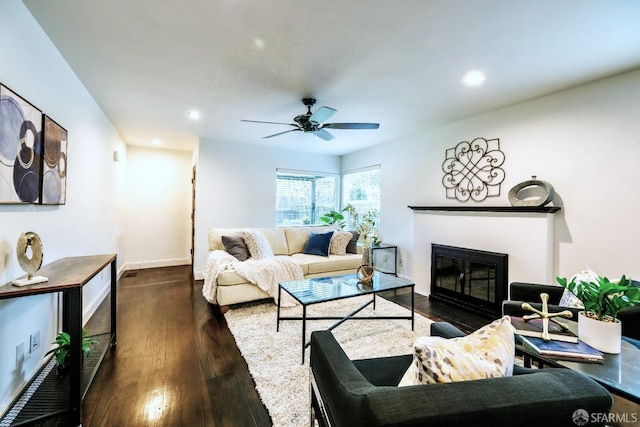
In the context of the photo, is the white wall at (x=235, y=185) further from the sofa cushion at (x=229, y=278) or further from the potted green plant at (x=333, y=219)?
the sofa cushion at (x=229, y=278)

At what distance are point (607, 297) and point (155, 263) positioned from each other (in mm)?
6486

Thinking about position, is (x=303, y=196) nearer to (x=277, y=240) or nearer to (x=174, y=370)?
(x=277, y=240)

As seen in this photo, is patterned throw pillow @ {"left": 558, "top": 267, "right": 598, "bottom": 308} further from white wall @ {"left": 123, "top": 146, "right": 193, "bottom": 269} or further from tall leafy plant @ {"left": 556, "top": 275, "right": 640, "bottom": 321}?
white wall @ {"left": 123, "top": 146, "right": 193, "bottom": 269}

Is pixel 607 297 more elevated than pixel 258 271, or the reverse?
pixel 607 297

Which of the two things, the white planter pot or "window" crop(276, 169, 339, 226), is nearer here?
the white planter pot

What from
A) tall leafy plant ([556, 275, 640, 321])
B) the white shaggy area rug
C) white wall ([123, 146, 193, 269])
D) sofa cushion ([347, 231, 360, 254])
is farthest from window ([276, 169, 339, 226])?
tall leafy plant ([556, 275, 640, 321])

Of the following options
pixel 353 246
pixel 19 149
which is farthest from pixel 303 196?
pixel 19 149

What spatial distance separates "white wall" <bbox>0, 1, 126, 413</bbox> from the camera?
1.61 m

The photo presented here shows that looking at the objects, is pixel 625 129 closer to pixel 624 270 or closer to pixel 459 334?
pixel 624 270

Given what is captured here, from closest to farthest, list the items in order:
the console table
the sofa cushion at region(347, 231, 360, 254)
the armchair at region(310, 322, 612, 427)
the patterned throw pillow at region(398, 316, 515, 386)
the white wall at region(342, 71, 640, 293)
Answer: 1. the armchair at region(310, 322, 612, 427)
2. the patterned throw pillow at region(398, 316, 515, 386)
3. the console table
4. the white wall at region(342, 71, 640, 293)
5. the sofa cushion at region(347, 231, 360, 254)

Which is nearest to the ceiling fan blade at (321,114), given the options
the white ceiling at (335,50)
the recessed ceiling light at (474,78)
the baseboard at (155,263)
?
the white ceiling at (335,50)

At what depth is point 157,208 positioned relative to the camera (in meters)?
5.63

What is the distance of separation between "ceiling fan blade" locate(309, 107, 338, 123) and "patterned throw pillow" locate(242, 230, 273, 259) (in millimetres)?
1853

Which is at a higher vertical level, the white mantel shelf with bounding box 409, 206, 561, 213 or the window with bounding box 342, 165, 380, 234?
the window with bounding box 342, 165, 380, 234
